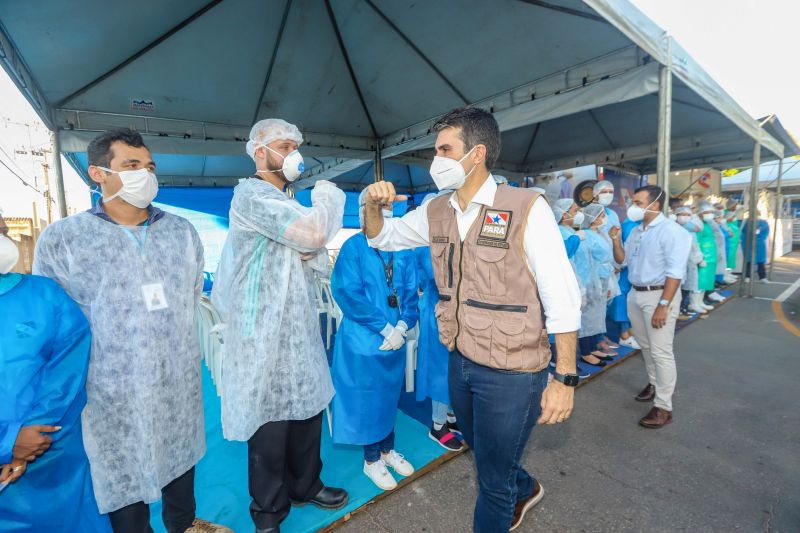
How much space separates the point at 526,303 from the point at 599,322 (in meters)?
3.56

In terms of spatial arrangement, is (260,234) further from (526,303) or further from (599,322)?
(599,322)

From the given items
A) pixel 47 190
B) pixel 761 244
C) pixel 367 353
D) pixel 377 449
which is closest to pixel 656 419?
pixel 377 449

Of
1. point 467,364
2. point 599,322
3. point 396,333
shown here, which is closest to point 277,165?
point 396,333

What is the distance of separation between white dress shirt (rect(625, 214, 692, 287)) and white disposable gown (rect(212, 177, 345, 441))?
2677mm

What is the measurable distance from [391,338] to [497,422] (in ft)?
3.12

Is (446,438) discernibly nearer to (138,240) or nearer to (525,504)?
(525,504)

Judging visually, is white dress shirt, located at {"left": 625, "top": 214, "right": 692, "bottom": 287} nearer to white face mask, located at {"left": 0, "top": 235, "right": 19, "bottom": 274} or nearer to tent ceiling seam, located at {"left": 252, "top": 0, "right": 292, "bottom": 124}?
white face mask, located at {"left": 0, "top": 235, "right": 19, "bottom": 274}

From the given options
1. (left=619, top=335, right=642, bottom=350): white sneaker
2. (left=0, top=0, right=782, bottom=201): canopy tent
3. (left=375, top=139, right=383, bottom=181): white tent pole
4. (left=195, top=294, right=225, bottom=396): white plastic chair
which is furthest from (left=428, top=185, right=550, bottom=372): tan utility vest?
(left=375, top=139, right=383, bottom=181): white tent pole

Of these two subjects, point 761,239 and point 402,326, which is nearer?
point 402,326

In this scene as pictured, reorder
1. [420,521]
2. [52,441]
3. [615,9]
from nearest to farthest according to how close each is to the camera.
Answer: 1. [52,441]
2. [420,521]
3. [615,9]

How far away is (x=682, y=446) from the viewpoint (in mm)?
2836

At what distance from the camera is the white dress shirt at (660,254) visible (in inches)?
118

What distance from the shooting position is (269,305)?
6.08ft

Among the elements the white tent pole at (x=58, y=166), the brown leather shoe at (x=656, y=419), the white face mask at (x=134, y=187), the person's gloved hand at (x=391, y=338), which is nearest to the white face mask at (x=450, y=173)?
the person's gloved hand at (x=391, y=338)
